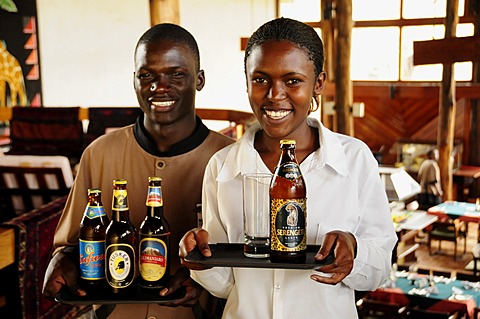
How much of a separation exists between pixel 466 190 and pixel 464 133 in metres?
1.11

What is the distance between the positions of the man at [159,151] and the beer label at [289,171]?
0.50 metres

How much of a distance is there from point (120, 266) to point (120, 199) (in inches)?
6.8

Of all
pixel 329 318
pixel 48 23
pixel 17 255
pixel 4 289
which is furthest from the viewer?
pixel 48 23

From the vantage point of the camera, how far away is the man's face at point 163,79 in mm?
1920

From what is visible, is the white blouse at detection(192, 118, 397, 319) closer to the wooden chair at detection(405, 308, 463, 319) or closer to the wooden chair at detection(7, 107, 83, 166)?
the wooden chair at detection(7, 107, 83, 166)

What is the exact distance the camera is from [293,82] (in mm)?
1623

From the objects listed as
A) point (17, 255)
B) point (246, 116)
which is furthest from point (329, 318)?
point (246, 116)

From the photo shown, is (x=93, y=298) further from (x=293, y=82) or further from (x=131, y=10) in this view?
(x=131, y=10)

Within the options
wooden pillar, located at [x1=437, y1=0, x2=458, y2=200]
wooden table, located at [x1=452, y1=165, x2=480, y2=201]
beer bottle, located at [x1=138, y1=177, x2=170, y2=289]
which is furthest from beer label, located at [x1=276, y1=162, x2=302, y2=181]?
wooden table, located at [x1=452, y1=165, x2=480, y2=201]

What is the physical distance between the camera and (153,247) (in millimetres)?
1793

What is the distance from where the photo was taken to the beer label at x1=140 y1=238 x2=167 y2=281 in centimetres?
179

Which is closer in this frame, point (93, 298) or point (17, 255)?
point (93, 298)

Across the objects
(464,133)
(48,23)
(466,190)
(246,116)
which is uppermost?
(48,23)

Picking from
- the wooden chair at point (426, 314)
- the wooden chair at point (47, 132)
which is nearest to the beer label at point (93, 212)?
the wooden chair at point (47, 132)
